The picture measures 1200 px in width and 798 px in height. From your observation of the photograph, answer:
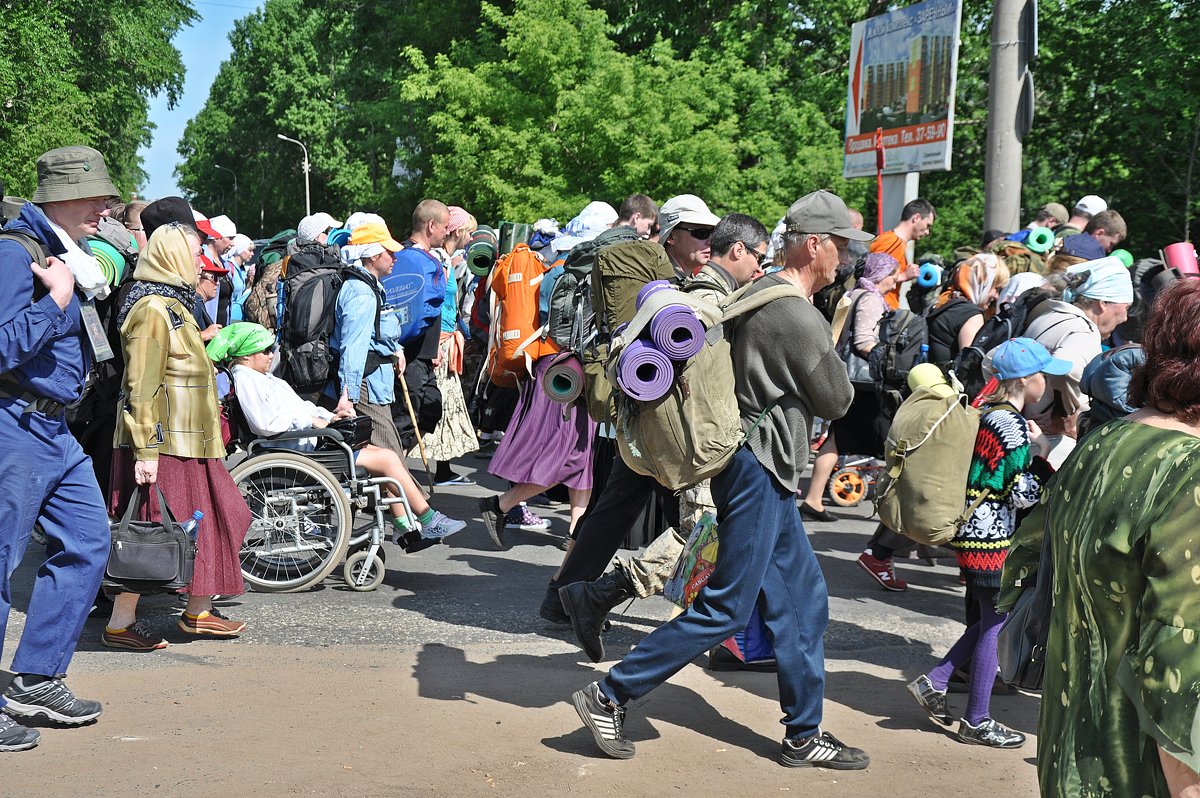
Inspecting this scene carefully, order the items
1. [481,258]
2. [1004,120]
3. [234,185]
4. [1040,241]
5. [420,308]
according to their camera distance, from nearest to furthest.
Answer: [420,308] < [481,258] < [1040,241] < [1004,120] < [234,185]

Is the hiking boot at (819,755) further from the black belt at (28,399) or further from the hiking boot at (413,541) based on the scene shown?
the hiking boot at (413,541)

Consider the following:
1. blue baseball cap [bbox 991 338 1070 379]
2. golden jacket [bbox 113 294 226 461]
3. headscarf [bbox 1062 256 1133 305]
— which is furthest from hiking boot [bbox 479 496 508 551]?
headscarf [bbox 1062 256 1133 305]

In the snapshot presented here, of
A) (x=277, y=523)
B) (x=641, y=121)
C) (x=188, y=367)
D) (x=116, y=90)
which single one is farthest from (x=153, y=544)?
(x=116, y=90)

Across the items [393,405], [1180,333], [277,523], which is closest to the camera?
[1180,333]

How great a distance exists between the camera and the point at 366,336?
23.6ft

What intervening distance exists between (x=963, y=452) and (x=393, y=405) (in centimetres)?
458

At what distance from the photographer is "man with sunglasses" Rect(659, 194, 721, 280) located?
635cm

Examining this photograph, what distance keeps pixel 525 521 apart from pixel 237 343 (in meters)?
2.77

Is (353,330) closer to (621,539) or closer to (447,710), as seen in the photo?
(621,539)

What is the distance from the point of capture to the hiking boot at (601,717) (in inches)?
177

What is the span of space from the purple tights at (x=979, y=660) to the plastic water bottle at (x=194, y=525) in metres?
3.05

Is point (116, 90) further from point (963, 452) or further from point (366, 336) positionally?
point (963, 452)

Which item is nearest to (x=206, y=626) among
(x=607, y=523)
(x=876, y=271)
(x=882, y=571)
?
(x=607, y=523)

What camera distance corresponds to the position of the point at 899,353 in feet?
28.2
